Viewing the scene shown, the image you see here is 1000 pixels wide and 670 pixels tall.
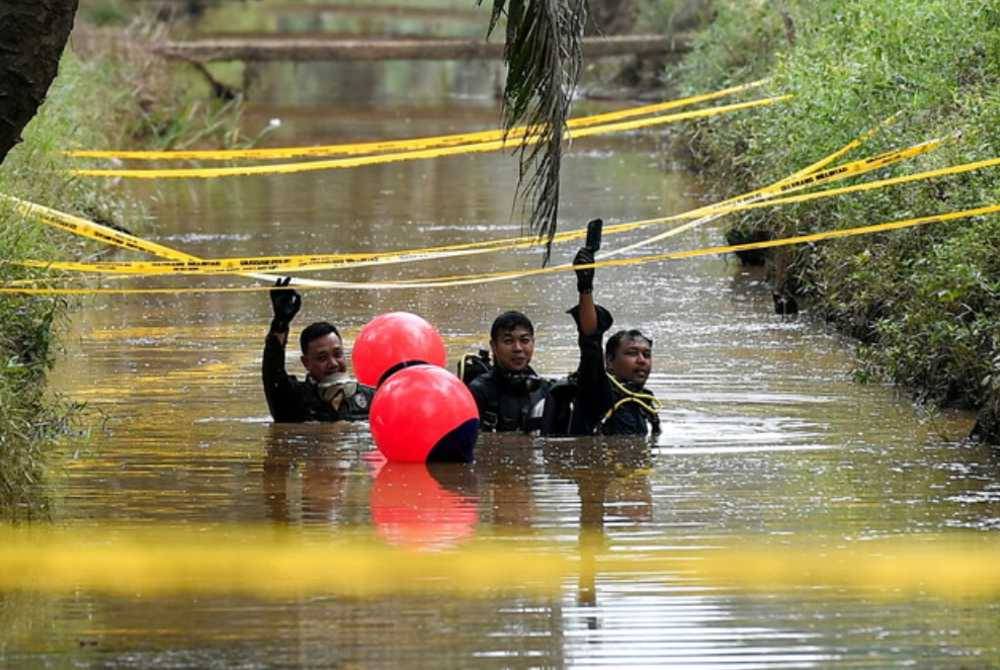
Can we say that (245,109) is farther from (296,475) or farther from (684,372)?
(296,475)

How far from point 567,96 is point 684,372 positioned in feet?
16.7

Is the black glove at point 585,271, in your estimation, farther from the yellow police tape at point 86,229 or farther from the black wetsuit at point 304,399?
the yellow police tape at point 86,229

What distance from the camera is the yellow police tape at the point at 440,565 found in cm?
826

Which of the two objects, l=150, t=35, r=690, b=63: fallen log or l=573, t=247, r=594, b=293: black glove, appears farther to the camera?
l=150, t=35, r=690, b=63: fallen log

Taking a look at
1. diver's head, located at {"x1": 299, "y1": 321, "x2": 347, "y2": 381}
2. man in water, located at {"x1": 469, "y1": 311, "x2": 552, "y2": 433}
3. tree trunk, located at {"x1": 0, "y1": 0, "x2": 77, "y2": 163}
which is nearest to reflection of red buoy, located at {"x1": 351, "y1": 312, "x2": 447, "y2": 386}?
diver's head, located at {"x1": 299, "y1": 321, "x2": 347, "y2": 381}

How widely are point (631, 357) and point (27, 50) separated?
400cm

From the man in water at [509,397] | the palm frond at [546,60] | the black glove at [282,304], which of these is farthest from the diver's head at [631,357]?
the palm frond at [546,60]

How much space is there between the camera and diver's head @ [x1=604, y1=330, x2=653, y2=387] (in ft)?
37.6

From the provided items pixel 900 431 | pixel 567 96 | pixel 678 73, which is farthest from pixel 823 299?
pixel 678 73

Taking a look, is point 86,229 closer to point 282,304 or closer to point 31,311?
point 31,311

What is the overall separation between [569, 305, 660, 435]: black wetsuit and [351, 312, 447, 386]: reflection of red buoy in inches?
47.3

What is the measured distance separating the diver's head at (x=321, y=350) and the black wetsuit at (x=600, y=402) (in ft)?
4.82

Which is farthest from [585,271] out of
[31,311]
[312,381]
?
[31,311]

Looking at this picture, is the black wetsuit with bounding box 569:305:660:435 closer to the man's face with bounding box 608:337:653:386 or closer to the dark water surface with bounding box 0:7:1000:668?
the man's face with bounding box 608:337:653:386
